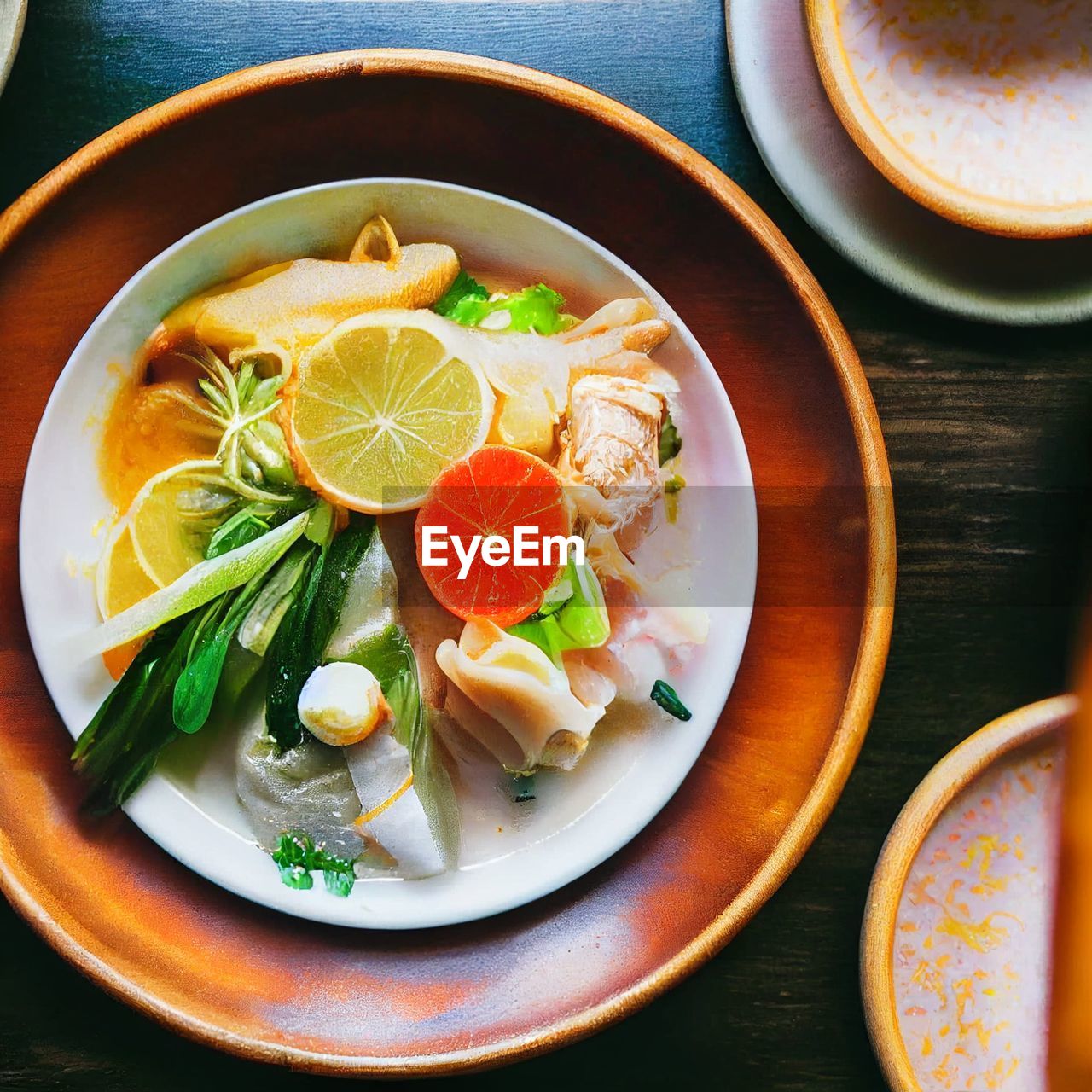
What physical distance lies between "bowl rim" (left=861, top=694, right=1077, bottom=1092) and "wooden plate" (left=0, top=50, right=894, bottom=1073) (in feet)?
0.55

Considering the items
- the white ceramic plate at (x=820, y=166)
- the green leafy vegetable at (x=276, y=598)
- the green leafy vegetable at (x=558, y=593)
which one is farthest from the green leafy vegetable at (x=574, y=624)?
the white ceramic plate at (x=820, y=166)

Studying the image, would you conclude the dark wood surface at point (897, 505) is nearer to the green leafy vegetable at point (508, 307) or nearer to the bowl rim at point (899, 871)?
the bowl rim at point (899, 871)

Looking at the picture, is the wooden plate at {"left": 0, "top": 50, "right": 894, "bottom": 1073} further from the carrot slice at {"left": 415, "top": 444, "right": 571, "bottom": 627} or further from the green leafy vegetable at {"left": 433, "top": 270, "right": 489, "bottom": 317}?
the carrot slice at {"left": 415, "top": 444, "right": 571, "bottom": 627}

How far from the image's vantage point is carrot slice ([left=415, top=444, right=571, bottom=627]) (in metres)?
1.40

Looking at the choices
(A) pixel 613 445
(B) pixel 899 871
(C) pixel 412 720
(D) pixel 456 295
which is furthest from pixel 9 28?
(B) pixel 899 871

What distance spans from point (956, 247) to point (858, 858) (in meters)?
1.09

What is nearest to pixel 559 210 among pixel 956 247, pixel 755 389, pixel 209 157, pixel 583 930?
pixel 755 389

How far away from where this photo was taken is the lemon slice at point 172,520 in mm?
1415

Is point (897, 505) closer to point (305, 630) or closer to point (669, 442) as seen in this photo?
point (669, 442)

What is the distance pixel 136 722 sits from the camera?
1425 mm

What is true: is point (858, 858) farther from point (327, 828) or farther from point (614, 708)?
point (327, 828)

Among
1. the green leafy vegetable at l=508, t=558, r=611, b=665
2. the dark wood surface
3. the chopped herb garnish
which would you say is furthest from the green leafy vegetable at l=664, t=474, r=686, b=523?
the chopped herb garnish

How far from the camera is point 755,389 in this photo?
1517 millimetres

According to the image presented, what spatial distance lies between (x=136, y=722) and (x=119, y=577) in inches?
9.2
